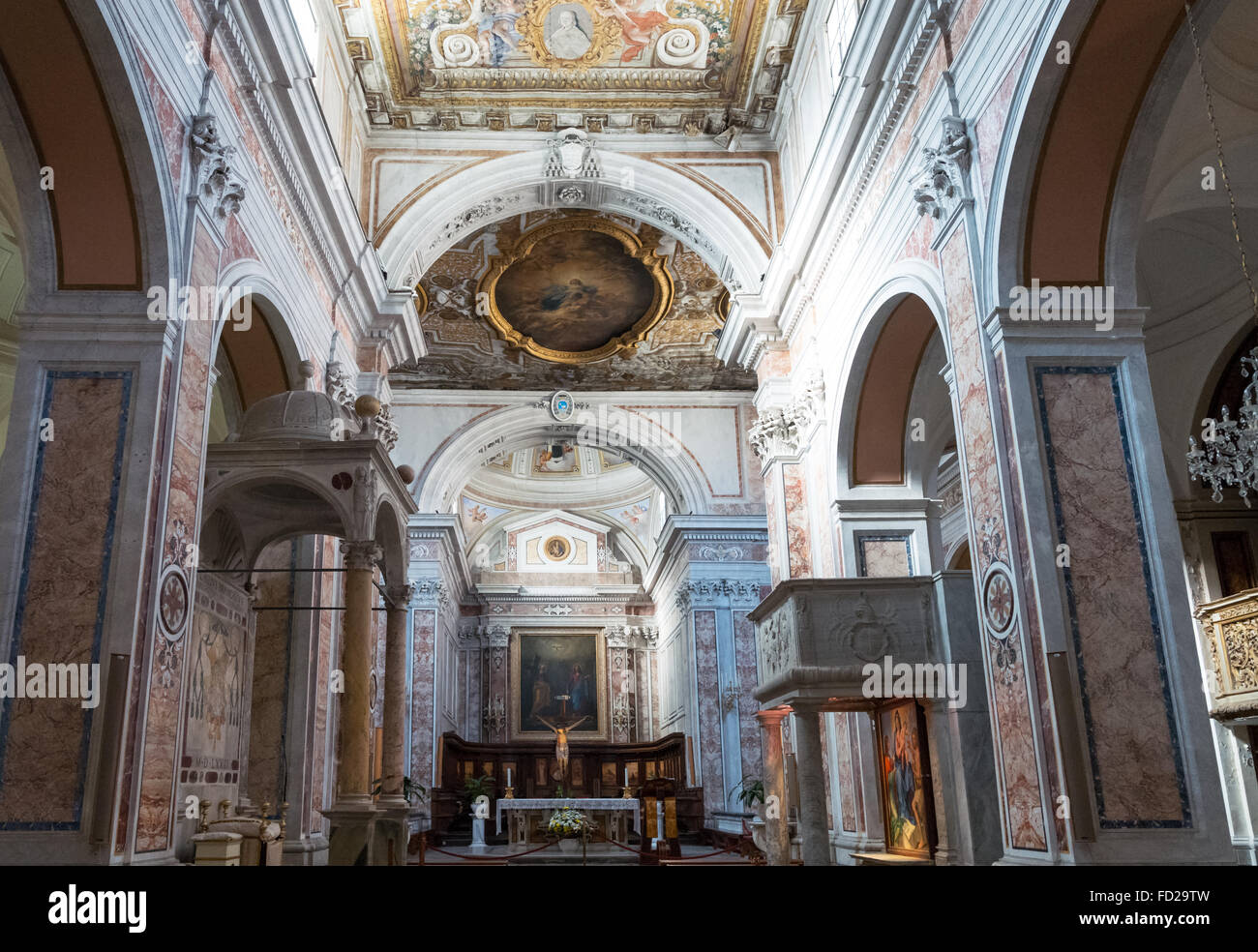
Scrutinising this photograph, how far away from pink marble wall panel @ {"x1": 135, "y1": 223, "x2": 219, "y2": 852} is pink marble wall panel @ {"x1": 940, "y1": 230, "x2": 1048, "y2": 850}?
520 cm

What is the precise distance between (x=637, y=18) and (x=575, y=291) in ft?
19.4

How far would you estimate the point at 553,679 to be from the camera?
28.1 metres

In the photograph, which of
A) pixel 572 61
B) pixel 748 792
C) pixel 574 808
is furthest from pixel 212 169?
pixel 574 808

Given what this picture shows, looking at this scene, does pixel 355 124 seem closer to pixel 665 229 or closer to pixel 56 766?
pixel 665 229

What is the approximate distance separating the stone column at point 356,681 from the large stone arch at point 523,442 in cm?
1152

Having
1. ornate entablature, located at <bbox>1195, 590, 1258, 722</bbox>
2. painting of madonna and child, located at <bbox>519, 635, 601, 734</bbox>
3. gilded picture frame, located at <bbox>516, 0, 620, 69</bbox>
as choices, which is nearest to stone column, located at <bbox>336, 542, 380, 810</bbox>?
ornate entablature, located at <bbox>1195, 590, 1258, 722</bbox>

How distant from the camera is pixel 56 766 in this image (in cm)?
575

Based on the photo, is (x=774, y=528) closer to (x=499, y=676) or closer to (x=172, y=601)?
(x=172, y=601)

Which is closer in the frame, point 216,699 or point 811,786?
point 811,786

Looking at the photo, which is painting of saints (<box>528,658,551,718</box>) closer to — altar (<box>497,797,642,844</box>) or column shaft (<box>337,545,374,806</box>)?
altar (<box>497,797,642,844</box>)

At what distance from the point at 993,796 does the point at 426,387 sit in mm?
14414

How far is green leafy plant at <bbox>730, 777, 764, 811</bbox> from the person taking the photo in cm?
1626
